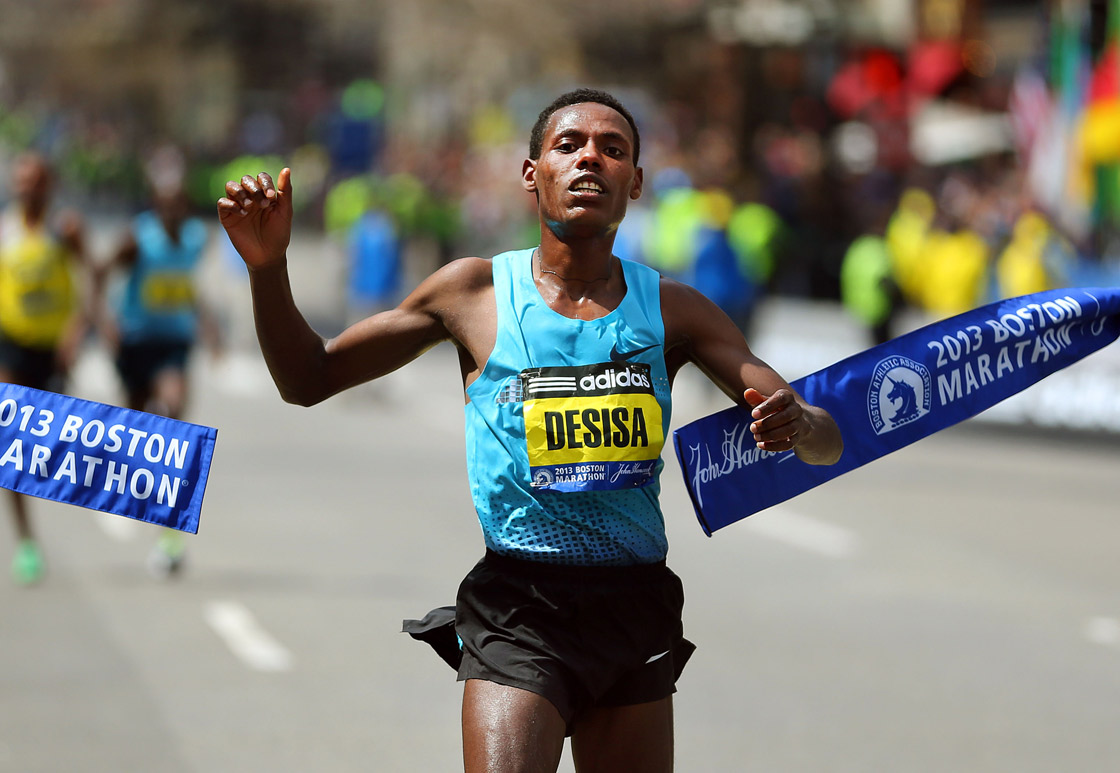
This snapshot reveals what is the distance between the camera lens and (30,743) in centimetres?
648

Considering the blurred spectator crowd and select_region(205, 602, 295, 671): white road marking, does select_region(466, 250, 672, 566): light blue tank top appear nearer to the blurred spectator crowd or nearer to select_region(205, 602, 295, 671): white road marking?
select_region(205, 602, 295, 671): white road marking

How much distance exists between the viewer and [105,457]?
4.11 meters

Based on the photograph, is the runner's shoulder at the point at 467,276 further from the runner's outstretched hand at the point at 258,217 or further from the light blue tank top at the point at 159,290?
the light blue tank top at the point at 159,290

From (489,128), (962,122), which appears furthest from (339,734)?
(489,128)

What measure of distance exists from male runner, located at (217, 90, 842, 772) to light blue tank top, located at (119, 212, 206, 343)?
6.42m

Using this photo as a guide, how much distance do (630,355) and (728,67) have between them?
91.5 ft

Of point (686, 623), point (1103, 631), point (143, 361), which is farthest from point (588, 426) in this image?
point (143, 361)

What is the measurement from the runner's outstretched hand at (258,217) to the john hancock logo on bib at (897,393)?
59.9 inches

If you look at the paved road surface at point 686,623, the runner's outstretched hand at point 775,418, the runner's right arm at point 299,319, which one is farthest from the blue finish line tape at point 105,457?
the paved road surface at point 686,623

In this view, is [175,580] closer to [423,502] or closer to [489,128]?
[423,502]

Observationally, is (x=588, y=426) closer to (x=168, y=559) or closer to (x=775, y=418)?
(x=775, y=418)

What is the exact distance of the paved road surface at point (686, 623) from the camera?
6625mm

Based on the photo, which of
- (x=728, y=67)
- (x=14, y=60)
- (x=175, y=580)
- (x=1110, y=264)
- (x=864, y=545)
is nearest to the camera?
(x=175, y=580)

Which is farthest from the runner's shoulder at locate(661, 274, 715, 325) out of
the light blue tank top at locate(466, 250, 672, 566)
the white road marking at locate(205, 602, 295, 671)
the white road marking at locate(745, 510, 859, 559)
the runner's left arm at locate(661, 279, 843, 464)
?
the white road marking at locate(745, 510, 859, 559)
